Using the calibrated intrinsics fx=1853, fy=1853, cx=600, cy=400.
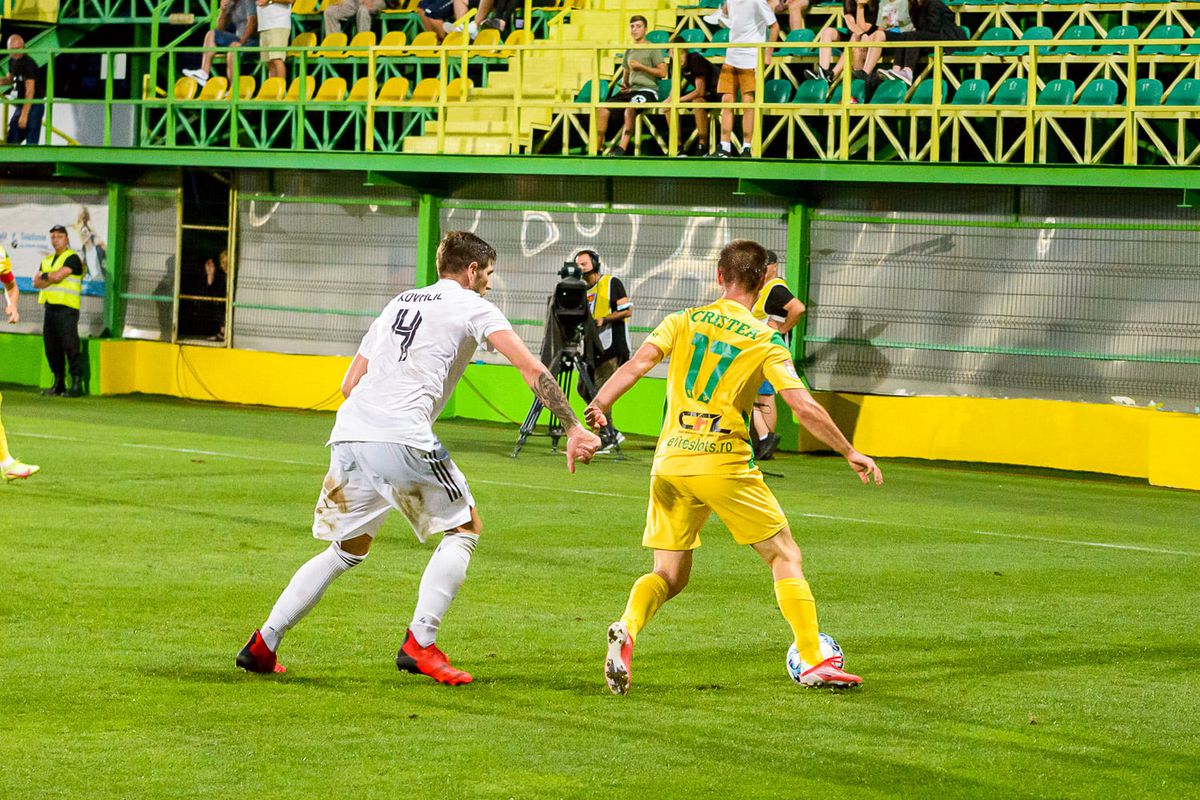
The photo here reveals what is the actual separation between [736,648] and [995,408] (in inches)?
493

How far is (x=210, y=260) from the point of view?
27.5 m

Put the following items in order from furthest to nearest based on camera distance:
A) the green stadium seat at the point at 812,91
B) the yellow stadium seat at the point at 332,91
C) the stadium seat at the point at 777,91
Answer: the yellow stadium seat at the point at 332,91 → the stadium seat at the point at 777,91 → the green stadium seat at the point at 812,91

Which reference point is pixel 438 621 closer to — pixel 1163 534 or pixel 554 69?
pixel 1163 534

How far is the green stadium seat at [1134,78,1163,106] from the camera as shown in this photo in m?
19.4

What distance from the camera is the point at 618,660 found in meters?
7.27

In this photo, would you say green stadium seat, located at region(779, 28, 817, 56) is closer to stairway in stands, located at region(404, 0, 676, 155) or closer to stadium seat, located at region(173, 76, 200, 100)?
stairway in stands, located at region(404, 0, 676, 155)

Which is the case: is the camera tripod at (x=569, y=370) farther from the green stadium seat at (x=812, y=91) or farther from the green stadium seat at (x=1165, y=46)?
the green stadium seat at (x=1165, y=46)

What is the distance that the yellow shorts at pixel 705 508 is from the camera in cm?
748

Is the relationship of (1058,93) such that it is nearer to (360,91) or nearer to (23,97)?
(360,91)

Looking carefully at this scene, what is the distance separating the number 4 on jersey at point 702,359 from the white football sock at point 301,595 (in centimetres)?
156

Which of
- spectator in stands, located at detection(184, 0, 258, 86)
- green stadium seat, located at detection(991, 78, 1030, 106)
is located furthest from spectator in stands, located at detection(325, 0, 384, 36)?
green stadium seat, located at detection(991, 78, 1030, 106)

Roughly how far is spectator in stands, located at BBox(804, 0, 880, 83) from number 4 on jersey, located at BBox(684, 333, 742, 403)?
1395 cm

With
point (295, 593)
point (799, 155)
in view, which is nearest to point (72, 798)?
point (295, 593)

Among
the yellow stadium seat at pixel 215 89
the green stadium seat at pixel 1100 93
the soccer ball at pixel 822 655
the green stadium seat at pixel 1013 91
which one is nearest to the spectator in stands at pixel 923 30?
the green stadium seat at pixel 1013 91
